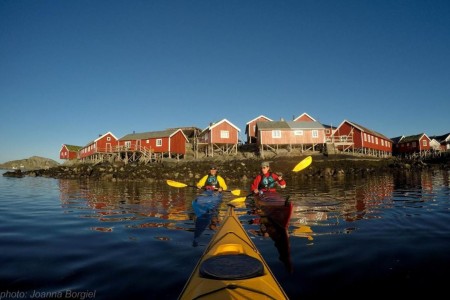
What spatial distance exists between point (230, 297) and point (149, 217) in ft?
23.7

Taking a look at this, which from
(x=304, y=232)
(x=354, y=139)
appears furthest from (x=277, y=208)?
(x=354, y=139)

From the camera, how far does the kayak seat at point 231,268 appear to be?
3.12m

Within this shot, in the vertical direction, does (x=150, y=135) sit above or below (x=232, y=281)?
above

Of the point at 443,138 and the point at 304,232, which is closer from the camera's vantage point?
the point at 304,232

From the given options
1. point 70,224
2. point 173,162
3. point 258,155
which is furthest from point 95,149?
point 70,224

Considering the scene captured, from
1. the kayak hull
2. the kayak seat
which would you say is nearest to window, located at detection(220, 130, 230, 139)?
the kayak hull

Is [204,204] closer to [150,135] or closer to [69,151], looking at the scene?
[150,135]

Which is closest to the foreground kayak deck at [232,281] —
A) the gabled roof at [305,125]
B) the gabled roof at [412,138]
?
the gabled roof at [305,125]

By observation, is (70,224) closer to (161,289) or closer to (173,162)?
(161,289)

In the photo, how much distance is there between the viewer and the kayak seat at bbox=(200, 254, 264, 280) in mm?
3121

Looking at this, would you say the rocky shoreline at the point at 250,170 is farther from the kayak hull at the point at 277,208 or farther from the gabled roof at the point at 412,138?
the gabled roof at the point at 412,138

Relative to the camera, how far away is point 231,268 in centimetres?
333

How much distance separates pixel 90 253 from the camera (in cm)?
565

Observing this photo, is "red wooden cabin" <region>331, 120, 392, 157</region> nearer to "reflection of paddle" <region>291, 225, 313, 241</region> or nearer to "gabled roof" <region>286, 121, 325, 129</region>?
"gabled roof" <region>286, 121, 325, 129</region>
